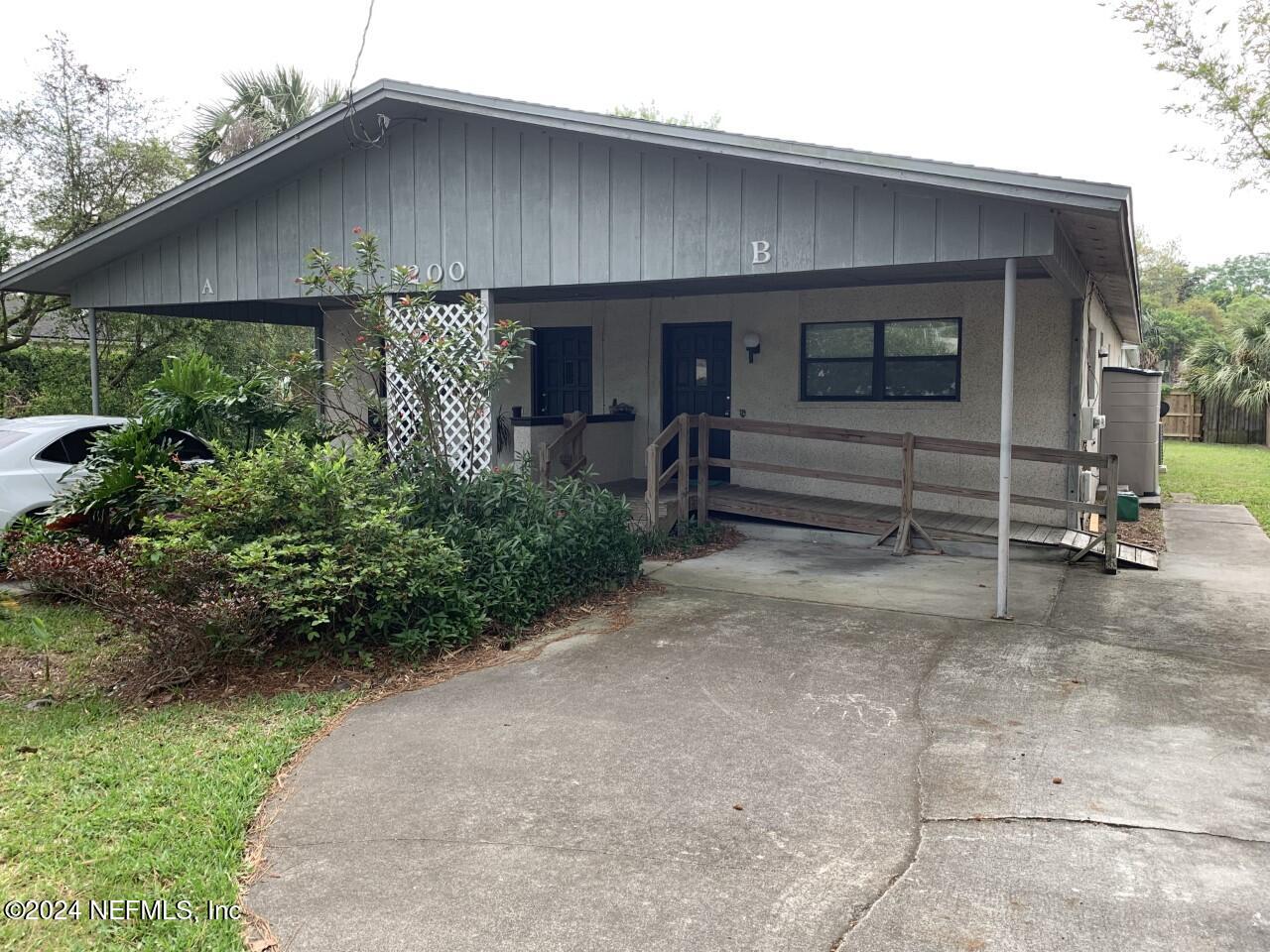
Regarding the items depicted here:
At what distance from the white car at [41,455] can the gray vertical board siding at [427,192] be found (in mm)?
2725

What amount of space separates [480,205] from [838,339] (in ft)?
14.0

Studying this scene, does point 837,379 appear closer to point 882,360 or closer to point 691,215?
point 882,360

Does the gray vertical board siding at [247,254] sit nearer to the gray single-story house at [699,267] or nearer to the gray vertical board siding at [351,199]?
the gray single-story house at [699,267]

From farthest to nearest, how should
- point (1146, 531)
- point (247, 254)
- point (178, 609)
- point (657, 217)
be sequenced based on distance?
1. point (1146, 531)
2. point (247, 254)
3. point (657, 217)
4. point (178, 609)

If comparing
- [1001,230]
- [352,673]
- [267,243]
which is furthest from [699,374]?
[352,673]

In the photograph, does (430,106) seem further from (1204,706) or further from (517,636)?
(1204,706)

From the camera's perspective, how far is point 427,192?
30.2ft

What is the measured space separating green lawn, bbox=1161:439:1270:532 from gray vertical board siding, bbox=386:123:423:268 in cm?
1043

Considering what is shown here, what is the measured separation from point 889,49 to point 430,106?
27608 millimetres

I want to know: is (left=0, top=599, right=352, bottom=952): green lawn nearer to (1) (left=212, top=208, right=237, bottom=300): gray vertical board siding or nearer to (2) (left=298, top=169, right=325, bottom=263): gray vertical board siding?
(2) (left=298, top=169, right=325, bottom=263): gray vertical board siding

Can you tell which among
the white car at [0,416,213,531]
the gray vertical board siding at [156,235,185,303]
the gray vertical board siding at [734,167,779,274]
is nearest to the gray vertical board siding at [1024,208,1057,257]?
the gray vertical board siding at [734,167,779,274]

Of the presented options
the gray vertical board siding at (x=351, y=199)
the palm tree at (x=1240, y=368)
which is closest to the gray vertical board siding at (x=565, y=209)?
the gray vertical board siding at (x=351, y=199)

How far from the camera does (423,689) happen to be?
5.51m

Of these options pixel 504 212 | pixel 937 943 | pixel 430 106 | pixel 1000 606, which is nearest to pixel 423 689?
pixel 937 943
